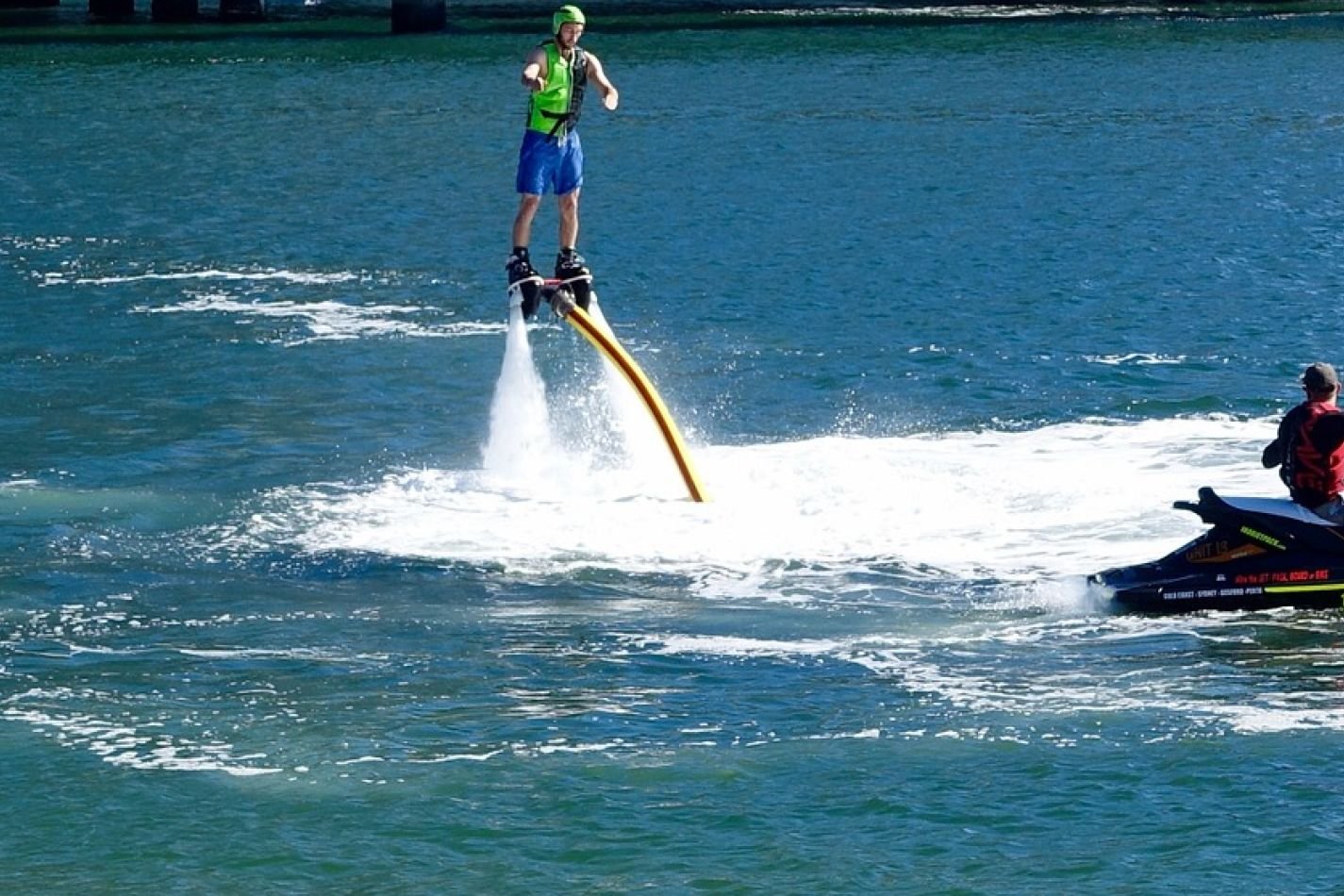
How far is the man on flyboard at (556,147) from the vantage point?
22000 millimetres

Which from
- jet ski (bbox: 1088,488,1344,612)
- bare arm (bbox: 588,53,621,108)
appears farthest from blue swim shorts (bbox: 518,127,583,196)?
jet ski (bbox: 1088,488,1344,612)

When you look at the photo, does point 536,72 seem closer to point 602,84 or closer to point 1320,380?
point 602,84

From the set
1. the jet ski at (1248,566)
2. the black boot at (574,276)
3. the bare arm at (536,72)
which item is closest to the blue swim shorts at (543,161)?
the bare arm at (536,72)

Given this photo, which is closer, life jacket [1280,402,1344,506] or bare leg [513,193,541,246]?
life jacket [1280,402,1344,506]

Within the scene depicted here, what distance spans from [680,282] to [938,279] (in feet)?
13.8

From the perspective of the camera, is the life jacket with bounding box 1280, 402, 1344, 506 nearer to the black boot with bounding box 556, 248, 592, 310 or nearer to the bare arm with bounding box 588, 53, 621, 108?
the bare arm with bounding box 588, 53, 621, 108

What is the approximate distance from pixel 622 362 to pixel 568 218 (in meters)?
1.69

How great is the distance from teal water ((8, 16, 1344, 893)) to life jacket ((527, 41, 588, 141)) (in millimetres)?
3249

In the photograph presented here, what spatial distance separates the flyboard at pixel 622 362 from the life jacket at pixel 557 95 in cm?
182

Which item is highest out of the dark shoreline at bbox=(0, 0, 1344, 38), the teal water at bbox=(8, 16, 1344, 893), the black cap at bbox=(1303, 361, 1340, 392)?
the dark shoreline at bbox=(0, 0, 1344, 38)

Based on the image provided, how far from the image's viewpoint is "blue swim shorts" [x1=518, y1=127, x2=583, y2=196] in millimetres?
22609

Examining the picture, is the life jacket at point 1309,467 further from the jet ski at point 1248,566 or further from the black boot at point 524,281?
the black boot at point 524,281

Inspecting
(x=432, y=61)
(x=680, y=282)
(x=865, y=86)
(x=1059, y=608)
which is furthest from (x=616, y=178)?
(x=1059, y=608)

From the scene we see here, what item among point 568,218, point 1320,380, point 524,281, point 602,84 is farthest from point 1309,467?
point 524,281
